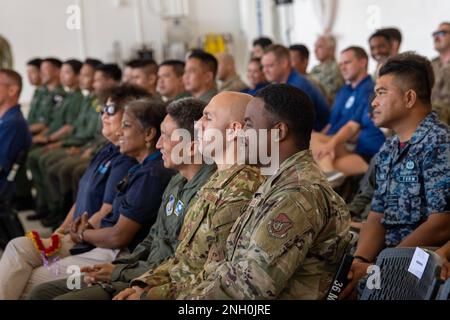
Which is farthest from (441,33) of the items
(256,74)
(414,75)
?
(414,75)

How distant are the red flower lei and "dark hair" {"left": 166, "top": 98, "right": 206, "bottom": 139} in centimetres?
95

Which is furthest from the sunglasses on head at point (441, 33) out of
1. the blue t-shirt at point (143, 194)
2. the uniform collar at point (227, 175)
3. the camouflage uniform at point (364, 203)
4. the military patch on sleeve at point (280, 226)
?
the military patch on sleeve at point (280, 226)

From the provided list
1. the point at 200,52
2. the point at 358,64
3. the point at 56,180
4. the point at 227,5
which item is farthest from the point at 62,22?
the point at 358,64

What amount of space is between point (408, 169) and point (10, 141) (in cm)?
306

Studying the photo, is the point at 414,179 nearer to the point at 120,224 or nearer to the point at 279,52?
the point at 120,224

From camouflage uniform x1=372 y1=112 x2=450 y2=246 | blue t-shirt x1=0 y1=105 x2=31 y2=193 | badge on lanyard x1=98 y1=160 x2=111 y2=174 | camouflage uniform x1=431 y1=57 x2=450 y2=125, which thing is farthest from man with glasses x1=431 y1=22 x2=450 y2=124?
blue t-shirt x1=0 y1=105 x2=31 y2=193

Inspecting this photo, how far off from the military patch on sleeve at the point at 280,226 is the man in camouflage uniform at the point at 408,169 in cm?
78

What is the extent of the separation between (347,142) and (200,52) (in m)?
1.26

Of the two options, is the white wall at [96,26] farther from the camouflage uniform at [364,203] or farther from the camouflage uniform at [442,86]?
the camouflage uniform at [364,203]

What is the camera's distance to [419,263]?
1.76 metres

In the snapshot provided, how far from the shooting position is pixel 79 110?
639 cm

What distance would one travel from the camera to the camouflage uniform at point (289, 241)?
5.71 feet

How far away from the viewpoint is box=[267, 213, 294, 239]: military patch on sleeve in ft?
5.73
